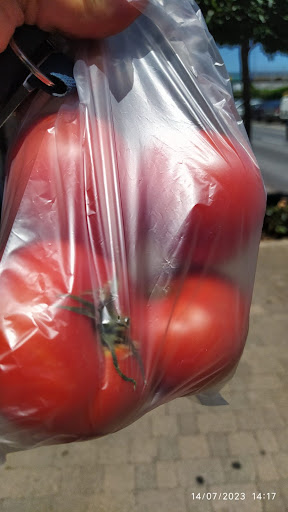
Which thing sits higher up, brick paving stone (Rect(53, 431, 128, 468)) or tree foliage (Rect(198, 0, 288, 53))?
tree foliage (Rect(198, 0, 288, 53))

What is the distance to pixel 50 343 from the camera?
2.55 ft

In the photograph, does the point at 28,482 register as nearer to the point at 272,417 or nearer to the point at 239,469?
the point at 239,469

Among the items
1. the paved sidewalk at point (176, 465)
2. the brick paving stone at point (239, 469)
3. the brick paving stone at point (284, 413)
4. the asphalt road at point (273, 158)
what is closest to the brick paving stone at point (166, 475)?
the paved sidewalk at point (176, 465)

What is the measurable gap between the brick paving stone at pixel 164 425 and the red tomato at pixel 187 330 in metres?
1.37

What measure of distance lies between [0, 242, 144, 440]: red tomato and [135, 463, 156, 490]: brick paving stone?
4.17 feet

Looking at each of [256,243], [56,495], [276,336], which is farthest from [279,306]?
[256,243]

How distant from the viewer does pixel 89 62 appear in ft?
3.11

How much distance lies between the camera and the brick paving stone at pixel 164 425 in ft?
7.27

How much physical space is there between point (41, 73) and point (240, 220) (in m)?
0.48

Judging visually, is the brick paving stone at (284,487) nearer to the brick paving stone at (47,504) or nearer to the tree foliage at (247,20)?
the brick paving stone at (47,504)

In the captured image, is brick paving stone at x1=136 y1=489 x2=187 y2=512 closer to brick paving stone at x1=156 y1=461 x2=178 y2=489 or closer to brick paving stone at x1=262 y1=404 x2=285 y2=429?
brick paving stone at x1=156 y1=461 x2=178 y2=489

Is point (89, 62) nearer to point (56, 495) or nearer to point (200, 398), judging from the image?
point (200, 398)

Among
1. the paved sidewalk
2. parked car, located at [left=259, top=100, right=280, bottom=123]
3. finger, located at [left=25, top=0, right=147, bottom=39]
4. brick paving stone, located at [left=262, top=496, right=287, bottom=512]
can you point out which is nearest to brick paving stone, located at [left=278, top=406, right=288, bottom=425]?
the paved sidewalk

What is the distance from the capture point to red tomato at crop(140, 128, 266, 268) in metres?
0.89
